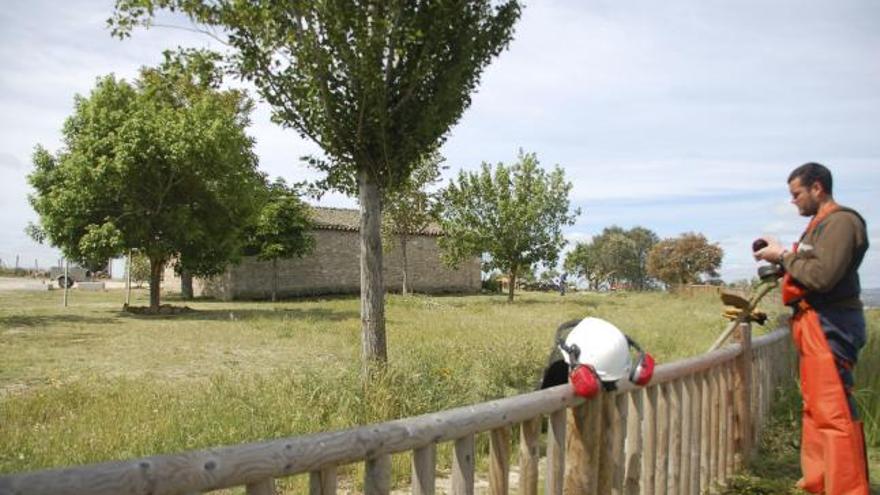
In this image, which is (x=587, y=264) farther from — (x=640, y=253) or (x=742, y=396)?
(x=742, y=396)

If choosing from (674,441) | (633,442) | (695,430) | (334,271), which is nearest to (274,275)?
(334,271)

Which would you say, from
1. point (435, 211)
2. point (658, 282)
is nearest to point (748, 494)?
point (435, 211)

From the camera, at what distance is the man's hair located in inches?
161

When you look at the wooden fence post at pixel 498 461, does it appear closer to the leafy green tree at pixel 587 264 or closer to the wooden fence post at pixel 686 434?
the wooden fence post at pixel 686 434

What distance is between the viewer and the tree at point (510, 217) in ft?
104

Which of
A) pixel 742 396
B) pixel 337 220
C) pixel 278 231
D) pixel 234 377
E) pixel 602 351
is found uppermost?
pixel 337 220

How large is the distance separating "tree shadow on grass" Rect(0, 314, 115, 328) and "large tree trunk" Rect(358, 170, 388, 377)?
13340 millimetres

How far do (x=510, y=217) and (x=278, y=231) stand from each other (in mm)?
11453

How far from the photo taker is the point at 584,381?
2.91 m

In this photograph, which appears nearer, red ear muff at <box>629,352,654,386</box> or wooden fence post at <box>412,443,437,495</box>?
wooden fence post at <box>412,443,437,495</box>

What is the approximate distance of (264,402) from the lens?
6461 mm

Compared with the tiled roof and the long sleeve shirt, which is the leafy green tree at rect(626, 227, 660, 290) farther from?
the long sleeve shirt

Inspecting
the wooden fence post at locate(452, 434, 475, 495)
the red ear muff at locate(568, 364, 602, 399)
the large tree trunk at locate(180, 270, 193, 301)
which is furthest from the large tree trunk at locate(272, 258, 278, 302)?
the wooden fence post at locate(452, 434, 475, 495)

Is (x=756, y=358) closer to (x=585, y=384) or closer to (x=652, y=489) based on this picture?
(x=652, y=489)
